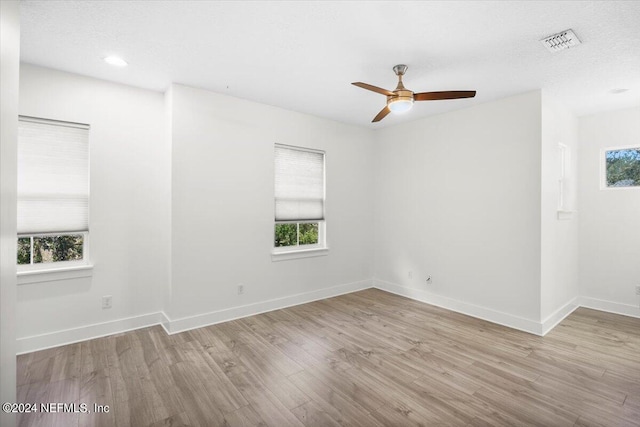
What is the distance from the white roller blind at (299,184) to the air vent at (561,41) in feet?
9.93

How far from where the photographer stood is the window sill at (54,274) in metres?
2.96

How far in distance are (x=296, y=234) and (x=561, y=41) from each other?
12.0 ft

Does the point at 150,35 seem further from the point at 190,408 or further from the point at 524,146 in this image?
the point at 524,146

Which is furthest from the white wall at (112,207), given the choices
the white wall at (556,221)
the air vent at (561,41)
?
the white wall at (556,221)

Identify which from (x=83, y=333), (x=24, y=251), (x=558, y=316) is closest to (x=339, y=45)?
(x=24, y=251)

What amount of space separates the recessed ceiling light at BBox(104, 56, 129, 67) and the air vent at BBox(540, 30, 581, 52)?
375cm

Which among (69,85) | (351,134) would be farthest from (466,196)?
(69,85)

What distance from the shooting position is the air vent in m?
2.41

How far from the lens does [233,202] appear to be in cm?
394

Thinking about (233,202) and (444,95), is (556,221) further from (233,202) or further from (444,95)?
(233,202)

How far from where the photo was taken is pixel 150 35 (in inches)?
100

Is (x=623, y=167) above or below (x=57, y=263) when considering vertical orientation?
above

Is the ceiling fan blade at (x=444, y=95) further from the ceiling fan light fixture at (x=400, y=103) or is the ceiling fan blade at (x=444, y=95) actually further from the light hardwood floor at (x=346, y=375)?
the light hardwood floor at (x=346, y=375)

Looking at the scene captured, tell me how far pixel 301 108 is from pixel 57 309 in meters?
3.65
